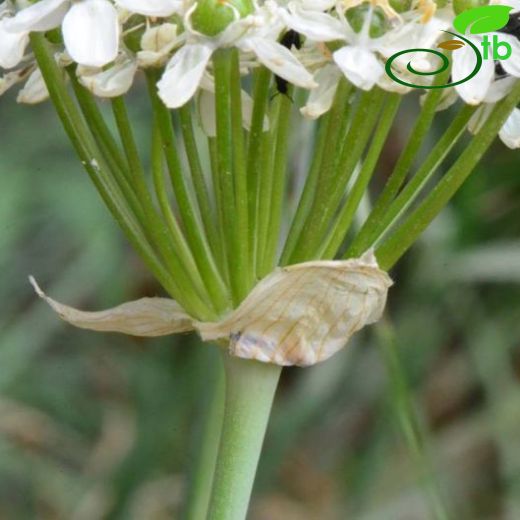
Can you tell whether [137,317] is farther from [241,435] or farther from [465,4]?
[465,4]

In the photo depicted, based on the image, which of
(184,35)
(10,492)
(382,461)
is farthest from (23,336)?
(184,35)

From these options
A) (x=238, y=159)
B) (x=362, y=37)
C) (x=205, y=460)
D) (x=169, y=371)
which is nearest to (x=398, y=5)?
(x=362, y=37)

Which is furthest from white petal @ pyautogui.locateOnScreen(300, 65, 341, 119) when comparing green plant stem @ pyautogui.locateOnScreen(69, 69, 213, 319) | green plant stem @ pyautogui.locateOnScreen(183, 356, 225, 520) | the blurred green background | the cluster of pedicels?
Answer: the blurred green background

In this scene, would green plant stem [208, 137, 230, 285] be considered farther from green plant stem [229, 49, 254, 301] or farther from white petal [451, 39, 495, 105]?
white petal [451, 39, 495, 105]

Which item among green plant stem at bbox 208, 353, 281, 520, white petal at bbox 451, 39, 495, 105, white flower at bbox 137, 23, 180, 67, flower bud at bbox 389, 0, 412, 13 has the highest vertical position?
white flower at bbox 137, 23, 180, 67

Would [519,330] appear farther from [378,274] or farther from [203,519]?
[378,274]

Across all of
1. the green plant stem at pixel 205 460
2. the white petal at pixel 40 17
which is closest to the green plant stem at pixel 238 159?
the white petal at pixel 40 17
